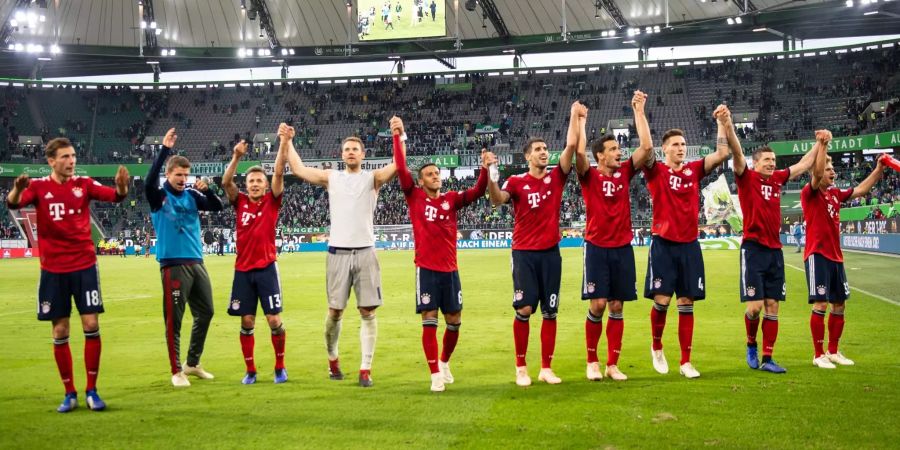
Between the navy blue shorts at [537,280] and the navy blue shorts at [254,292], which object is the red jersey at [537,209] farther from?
the navy blue shorts at [254,292]

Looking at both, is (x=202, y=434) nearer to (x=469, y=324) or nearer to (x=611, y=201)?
(x=611, y=201)

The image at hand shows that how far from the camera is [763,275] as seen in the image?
8.80m

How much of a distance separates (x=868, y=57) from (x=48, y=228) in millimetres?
67382

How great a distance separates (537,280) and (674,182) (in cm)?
199

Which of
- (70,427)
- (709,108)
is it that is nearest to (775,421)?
(70,427)

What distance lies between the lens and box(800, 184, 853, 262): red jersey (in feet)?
29.8

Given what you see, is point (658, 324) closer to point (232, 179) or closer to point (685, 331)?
point (685, 331)

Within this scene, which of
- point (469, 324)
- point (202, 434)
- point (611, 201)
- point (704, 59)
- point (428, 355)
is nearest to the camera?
point (202, 434)

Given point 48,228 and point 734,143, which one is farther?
point 734,143

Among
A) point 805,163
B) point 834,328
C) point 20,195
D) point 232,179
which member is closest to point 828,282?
point 834,328

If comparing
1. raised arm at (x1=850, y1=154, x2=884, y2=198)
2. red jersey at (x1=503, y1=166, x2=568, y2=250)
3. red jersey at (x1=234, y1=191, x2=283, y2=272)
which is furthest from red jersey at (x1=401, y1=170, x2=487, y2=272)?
raised arm at (x1=850, y1=154, x2=884, y2=198)

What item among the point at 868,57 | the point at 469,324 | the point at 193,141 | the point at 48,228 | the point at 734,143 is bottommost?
the point at 469,324

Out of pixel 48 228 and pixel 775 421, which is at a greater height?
pixel 48 228

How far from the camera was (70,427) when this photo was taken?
6512 millimetres
